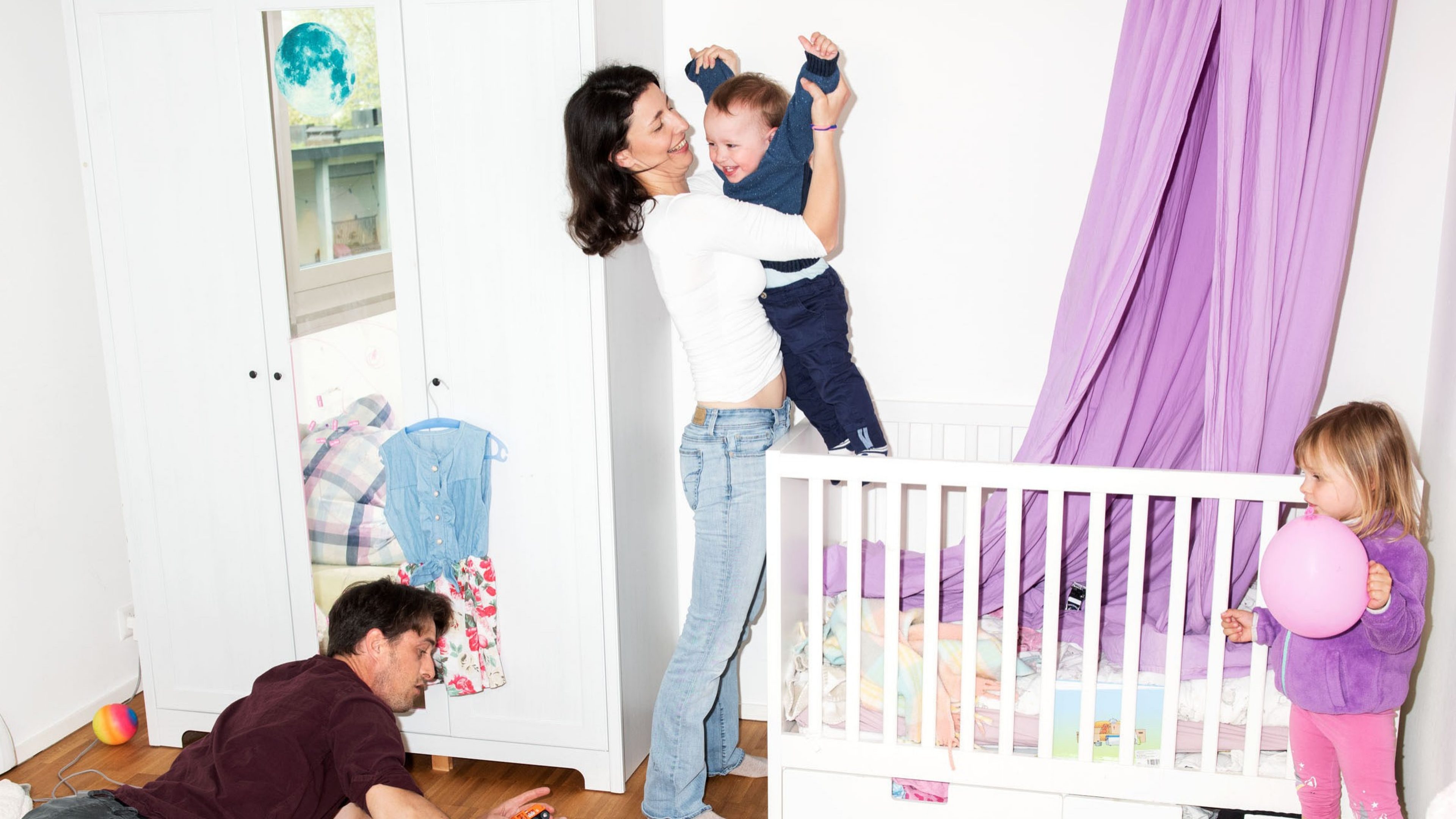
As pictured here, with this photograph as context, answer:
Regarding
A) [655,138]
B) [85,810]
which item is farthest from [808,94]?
[85,810]

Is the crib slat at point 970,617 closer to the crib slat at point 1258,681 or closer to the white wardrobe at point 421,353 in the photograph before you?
the crib slat at point 1258,681

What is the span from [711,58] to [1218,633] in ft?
5.01

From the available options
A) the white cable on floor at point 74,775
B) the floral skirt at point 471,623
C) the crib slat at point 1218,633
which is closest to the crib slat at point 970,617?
the crib slat at point 1218,633

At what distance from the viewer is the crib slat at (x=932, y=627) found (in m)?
2.23

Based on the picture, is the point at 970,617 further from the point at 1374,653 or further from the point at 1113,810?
the point at 1374,653

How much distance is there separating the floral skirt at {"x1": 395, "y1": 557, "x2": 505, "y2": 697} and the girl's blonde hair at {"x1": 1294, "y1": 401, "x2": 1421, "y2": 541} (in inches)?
69.7

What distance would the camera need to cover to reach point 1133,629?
85.3 inches

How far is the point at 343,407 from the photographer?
2871 millimetres

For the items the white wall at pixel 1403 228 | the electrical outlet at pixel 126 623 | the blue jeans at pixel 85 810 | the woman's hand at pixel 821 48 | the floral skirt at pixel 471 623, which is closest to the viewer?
the blue jeans at pixel 85 810

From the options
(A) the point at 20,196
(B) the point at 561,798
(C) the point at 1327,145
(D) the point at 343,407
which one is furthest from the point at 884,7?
(A) the point at 20,196

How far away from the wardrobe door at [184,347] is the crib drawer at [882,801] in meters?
1.39

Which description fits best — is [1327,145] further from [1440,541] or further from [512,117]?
[512,117]

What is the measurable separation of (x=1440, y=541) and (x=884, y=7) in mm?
1603

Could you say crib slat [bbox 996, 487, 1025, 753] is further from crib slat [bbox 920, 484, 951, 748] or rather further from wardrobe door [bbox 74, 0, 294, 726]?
wardrobe door [bbox 74, 0, 294, 726]
